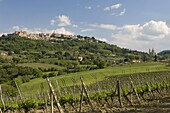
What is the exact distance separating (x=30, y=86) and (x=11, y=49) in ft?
290

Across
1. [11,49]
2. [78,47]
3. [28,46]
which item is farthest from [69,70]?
[78,47]

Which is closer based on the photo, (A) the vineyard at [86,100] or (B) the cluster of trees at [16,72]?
(A) the vineyard at [86,100]

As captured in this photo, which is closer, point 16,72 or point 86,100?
point 86,100

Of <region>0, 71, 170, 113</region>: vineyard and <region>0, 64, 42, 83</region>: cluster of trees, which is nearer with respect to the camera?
<region>0, 71, 170, 113</region>: vineyard

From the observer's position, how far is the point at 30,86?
243ft

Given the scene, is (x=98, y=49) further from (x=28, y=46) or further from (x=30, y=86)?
(x=30, y=86)

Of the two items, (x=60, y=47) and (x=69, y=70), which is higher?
(x=60, y=47)

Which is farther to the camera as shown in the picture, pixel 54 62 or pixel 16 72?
pixel 54 62

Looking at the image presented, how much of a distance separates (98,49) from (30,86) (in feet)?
388

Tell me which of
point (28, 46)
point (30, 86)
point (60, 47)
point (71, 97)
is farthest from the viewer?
point (60, 47)

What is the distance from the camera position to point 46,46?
18725cm

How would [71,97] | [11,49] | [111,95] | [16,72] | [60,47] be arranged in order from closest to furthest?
[71,97] < [111,95] < [16,72] < [11,49] < [60,47]

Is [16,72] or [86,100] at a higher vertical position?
[86,100]

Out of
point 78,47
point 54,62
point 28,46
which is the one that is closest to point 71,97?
point 54,62
